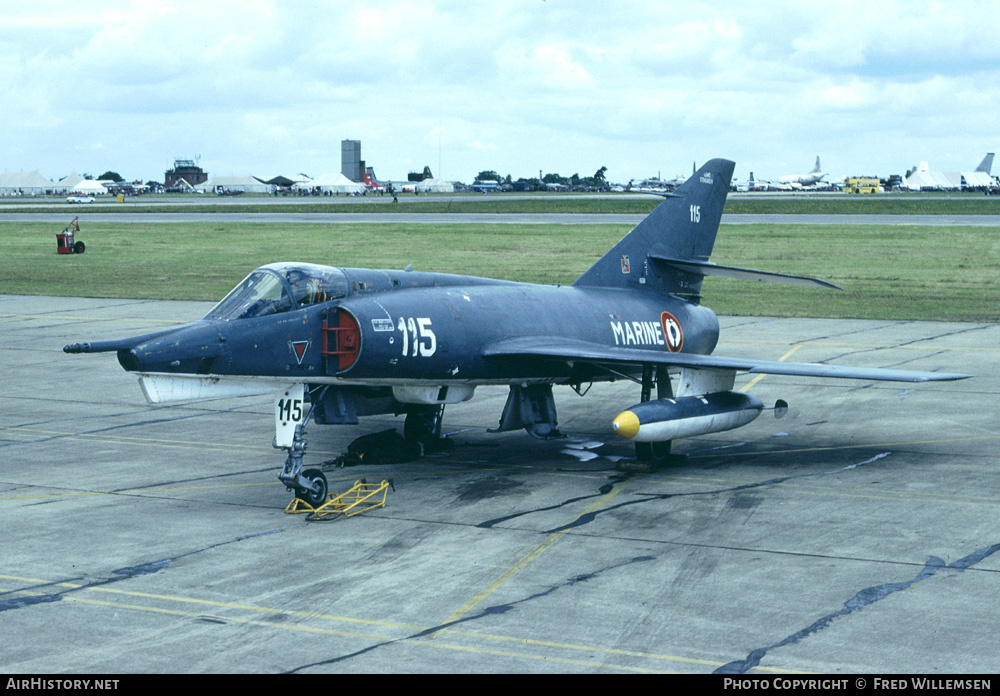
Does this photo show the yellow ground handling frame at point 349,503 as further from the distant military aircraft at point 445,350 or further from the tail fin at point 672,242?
the tail fin at point 672,242

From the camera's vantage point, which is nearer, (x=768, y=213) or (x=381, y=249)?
(x=381, y=249)

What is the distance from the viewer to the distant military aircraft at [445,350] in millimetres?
14922

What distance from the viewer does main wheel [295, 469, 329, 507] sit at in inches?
585

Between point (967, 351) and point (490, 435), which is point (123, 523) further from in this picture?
point (967, 351)

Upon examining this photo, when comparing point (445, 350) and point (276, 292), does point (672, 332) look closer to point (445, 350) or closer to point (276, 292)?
point (445, 350)

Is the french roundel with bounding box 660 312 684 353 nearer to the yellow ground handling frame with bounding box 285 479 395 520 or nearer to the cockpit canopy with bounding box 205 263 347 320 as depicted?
the yellow ground handling frame with bounding box 285 479 395 520

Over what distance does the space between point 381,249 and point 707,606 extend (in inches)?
2003

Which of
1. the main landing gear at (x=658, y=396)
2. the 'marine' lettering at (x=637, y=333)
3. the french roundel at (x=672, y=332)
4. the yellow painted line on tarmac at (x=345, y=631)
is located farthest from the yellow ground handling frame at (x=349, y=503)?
the french roundel at (x=672, y=332)

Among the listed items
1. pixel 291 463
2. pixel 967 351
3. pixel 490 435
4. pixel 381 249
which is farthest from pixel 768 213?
pixel 291 463

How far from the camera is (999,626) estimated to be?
1045cm

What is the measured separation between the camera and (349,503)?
1534 cm

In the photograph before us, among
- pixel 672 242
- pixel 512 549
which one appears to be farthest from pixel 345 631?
pixel 672 242

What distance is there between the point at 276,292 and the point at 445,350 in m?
2.68

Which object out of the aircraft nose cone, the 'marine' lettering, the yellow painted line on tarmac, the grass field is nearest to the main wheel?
the aircraft nose cone
